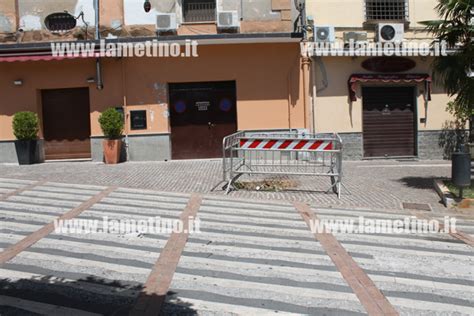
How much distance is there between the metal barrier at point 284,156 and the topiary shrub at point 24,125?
7.01m

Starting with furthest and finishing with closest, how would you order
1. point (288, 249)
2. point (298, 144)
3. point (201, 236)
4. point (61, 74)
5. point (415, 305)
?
point (61, 74)
point (298, 144)
point (201, 236)
point (288, 249)
point (415, 305)

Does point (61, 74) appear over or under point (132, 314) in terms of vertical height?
over

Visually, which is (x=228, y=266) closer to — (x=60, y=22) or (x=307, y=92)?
(x=307, y=92)

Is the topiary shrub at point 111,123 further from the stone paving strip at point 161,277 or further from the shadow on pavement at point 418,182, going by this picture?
the shadow on pavement at point 418,182

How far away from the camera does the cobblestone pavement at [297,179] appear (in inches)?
399

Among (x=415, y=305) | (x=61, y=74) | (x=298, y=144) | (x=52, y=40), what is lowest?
(x=415, y=305)

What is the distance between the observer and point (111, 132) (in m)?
14.7

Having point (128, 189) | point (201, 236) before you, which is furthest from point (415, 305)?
point (128, 189)

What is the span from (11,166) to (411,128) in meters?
12.9

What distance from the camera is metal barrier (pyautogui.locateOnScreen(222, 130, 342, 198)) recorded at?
10.2 m

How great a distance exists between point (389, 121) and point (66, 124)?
1079 centimetres

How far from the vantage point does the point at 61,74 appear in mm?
15633

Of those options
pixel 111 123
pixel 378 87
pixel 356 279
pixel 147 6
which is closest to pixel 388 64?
pixel 378 87

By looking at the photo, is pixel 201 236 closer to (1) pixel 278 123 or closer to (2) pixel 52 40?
(1) pixel 278 123
